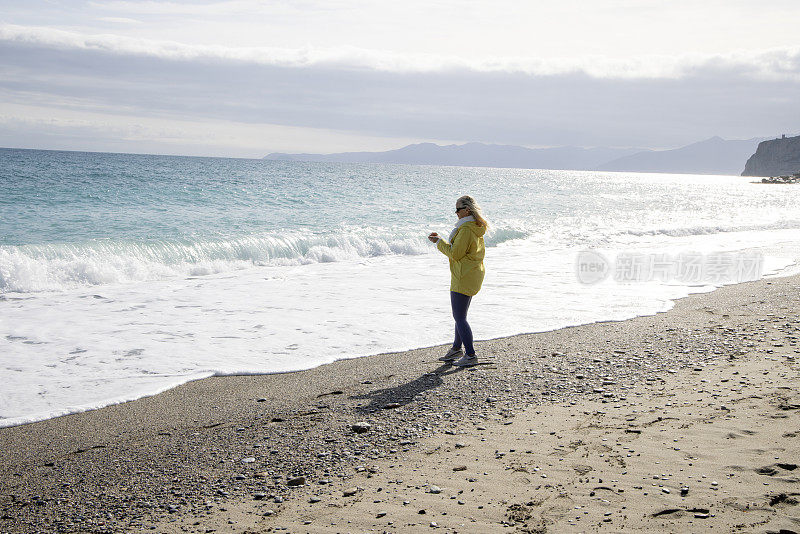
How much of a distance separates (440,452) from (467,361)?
96.9 inches

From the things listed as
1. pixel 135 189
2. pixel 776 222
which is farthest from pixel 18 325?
pixel 776 222

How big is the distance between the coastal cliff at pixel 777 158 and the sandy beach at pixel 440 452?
475 feet

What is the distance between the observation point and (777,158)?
136500 millimetres

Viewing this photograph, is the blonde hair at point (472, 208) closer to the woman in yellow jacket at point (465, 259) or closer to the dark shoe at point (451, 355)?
the woman in yellow jacket at point (465, 259)

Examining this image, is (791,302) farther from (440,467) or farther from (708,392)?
(440,467)

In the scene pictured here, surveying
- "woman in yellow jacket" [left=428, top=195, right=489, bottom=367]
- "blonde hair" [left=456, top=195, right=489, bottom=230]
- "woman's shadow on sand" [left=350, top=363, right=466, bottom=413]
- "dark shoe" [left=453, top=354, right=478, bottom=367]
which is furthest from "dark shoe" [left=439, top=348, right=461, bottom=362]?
"blonde hair" [left=456, top=195, right=489, bottom=230]

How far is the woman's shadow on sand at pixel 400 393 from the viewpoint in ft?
17.9

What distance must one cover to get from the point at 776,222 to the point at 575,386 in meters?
28.9

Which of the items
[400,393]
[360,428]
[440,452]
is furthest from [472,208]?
[440,452]

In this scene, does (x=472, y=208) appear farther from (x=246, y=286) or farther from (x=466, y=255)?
(x=246, y=286)

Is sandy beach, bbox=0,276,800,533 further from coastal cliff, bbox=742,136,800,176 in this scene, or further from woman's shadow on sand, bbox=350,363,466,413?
coastal cliff, bbox=742,136,800,176

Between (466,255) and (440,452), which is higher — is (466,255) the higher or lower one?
the higher one

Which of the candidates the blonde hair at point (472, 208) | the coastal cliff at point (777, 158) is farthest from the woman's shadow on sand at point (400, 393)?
the coastal cliff at point (777, 158)

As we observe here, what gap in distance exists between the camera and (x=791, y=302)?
977 centimetres
